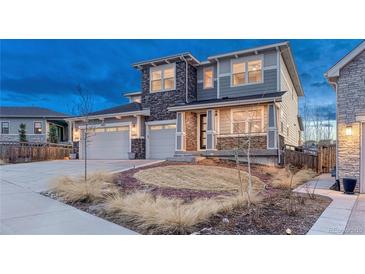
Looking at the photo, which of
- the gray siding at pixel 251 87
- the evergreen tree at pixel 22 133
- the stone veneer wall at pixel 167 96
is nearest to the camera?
the gray siding at pixel 251 87

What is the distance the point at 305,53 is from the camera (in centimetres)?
1441

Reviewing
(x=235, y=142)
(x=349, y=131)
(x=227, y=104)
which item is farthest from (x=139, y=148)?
(x=349, y=131)

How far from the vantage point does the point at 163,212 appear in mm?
4180

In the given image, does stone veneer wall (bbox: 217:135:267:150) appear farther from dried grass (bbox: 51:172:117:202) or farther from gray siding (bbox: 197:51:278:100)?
dried grass (bbox: 51:172:117:202)

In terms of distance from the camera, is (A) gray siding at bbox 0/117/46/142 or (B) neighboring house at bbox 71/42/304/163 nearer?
(B) neighboring house at bbox 71/42/304/163

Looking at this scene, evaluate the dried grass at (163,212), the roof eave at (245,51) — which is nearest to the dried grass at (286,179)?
the dried grass at (163,212)

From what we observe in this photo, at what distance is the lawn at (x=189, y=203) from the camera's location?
4.18m

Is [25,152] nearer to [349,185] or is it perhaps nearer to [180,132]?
[180,132]

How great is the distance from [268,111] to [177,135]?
4.60 m

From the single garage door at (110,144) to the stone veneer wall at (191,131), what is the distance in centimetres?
383

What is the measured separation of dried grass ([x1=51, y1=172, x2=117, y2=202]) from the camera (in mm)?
5824

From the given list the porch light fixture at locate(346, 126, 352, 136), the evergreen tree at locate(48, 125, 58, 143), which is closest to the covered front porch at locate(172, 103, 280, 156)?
the porch light fixture at locate(346, 126, 352, 136)

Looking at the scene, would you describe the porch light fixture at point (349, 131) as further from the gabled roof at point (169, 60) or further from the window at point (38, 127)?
the window at point (38, 127)

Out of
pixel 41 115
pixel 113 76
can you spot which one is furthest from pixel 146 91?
pixel 41 115
